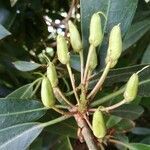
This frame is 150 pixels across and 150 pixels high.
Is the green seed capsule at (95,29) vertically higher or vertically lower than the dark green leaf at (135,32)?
higher

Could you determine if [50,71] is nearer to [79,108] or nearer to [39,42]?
[79,108]

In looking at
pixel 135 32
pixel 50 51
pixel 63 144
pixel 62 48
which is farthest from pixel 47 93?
pixel 50 51

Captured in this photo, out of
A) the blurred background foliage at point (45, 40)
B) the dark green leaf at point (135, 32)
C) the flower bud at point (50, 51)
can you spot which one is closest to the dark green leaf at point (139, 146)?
the blurred background foliage at point (45, 40)

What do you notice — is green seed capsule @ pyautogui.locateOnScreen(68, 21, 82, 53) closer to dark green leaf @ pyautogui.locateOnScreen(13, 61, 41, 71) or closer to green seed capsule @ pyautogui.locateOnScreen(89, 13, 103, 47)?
green seed capsule @ pyautogui.locateOnScreen(89, 13, 103, 47)

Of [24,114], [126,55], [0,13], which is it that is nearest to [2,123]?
[24,114]

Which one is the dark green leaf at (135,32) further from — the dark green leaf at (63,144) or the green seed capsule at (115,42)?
the green seed capsule at (115,42)
